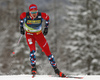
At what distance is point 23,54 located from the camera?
671 inches

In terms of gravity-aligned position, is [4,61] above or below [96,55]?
below

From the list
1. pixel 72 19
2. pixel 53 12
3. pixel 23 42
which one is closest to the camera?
pixel 23 42

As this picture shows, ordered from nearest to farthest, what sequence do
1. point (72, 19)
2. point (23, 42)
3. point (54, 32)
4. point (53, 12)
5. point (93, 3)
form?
1. point (23, 42)
2. point (93, 3)
3. point (72, 19)
4. point (53, 12)
5. point (54, 32)

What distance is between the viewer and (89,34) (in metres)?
17.2

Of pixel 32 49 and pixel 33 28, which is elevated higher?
pixel 33 28

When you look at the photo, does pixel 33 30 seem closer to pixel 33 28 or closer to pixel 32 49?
pixel 33 28

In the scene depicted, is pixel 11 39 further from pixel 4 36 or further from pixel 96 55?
pixel 96 55

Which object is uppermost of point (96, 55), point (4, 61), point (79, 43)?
point (79, 43)

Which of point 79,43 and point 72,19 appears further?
point 72,19

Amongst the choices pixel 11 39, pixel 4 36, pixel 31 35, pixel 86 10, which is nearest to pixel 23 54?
pixel 11 39

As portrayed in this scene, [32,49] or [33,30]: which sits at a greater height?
[33,30]

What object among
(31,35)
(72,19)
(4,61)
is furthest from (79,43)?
(31,35)

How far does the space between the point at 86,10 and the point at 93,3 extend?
0.96 meters

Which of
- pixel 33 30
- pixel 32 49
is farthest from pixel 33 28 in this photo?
pixel 32 49
